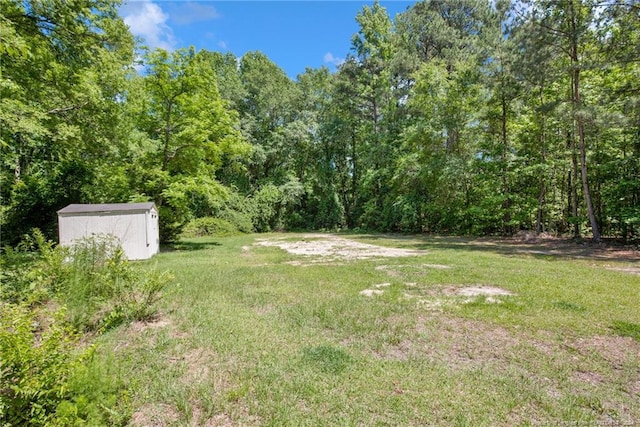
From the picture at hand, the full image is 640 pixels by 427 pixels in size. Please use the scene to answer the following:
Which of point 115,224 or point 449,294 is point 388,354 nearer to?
point 449,294

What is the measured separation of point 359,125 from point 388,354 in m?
23.8

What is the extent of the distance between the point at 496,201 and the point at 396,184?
21.7 feet

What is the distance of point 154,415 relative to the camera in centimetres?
238

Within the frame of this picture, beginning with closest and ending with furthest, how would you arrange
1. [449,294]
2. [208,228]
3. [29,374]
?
[29,374]
[449,294]
[208,228]

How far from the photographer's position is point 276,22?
10.7m

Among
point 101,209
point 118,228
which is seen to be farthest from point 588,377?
point 101,209

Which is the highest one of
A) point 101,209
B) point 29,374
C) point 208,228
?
point 101,209

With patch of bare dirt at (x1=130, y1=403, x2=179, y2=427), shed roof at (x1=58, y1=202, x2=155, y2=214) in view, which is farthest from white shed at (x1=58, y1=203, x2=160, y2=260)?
patch of bare dirt at (x1=130, y1=403, x2=179, y2=427)

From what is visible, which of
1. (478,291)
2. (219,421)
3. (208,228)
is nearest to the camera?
(219,421)

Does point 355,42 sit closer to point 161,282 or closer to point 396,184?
point 396,184

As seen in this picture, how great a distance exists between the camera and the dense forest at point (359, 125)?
7719mm

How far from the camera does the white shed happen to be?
31.1 ft

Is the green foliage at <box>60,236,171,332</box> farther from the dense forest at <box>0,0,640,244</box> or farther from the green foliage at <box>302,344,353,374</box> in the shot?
the dense forest at <box>0,0,640,244</box>

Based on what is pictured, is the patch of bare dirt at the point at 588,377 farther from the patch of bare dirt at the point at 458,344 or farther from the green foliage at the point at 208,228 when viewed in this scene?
the green foliage at the point at 208,228
